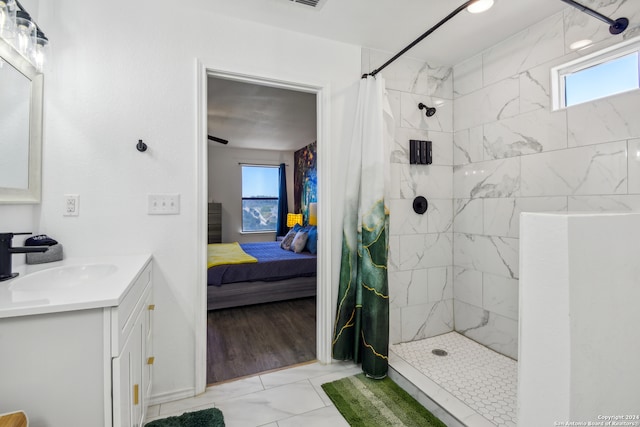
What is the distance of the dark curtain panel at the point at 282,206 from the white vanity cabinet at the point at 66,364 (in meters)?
5.54

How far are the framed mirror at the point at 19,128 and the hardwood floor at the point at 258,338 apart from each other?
1.58m

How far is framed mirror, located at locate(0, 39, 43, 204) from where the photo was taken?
4.37ft

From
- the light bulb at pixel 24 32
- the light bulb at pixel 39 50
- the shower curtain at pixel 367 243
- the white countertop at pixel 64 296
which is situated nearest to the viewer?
the white countertop at pixel 64 296

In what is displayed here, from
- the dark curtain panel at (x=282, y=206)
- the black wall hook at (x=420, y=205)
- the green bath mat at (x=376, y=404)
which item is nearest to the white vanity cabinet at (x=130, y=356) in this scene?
the green bath mat at (x=376, y=404)

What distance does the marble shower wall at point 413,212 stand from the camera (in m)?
2.43

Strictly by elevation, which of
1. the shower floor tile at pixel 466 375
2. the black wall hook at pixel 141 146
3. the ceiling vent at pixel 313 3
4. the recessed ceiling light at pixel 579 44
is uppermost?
the ceiling vent at pixel 313 3

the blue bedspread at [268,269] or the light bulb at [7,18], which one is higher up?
the light bulb at [7,18]

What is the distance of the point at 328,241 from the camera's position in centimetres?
223

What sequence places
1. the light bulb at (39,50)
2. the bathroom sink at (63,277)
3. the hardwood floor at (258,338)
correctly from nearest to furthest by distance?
the bathroom sink at (63,277)
the light bulb at (39,50)
the hardwood floor at (258,338)

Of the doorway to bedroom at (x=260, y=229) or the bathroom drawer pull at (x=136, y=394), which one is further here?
the doorway to bedroom at (x=260, y=229)

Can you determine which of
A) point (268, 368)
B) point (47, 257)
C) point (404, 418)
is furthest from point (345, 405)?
point (47, 257)

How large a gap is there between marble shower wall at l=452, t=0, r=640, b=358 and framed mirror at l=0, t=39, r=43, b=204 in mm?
2864

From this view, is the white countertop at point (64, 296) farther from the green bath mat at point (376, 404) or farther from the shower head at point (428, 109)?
the shower head at point (428, 109)

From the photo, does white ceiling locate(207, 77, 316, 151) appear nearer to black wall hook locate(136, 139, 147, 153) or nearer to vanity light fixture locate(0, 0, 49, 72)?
black wall hook locate(136, 139, 147, 153)
